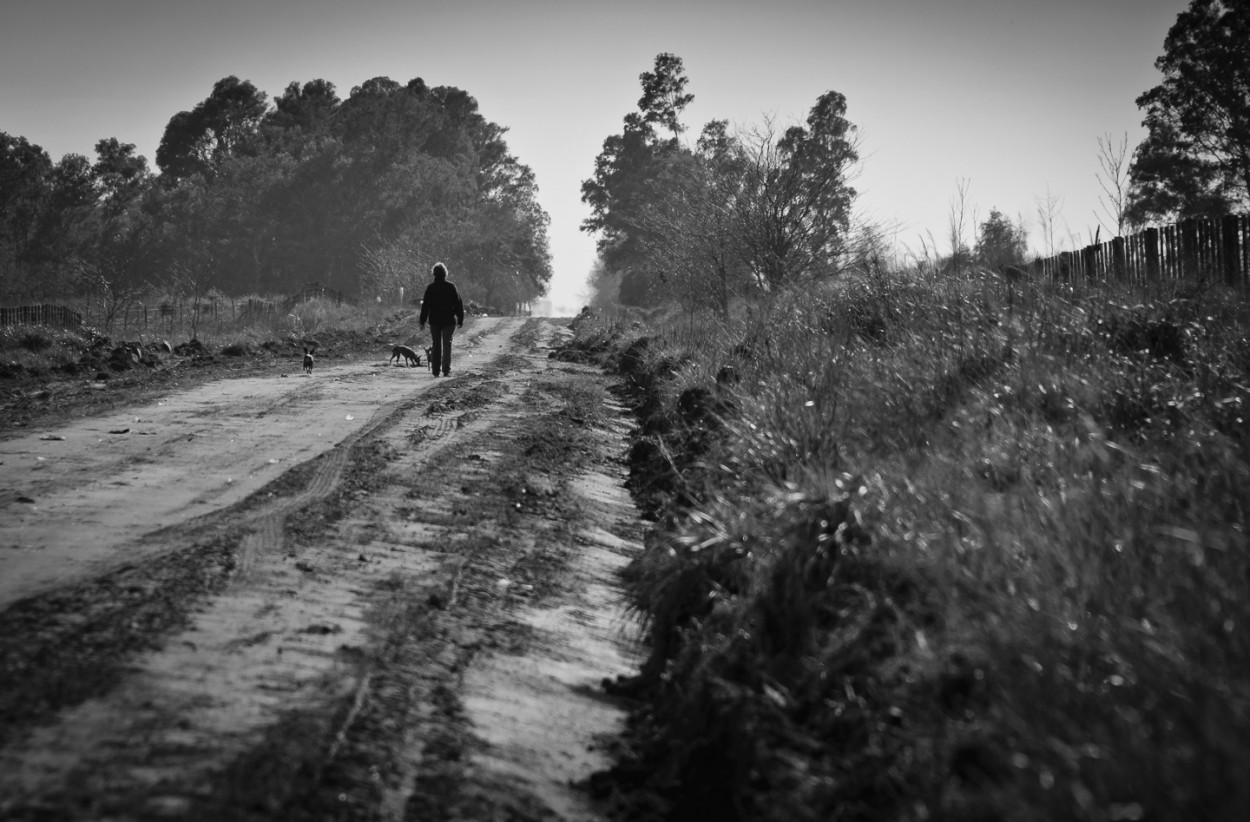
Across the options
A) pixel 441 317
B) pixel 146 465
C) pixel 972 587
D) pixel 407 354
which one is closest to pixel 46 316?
pixel 407 354

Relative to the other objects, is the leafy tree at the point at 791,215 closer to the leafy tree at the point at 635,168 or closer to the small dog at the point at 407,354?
the small dog at the point at 407,354

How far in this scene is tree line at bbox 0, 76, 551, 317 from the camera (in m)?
71.6

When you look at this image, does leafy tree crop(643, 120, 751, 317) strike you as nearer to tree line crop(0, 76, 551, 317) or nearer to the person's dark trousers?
the person's dark trousers

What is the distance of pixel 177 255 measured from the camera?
74000 mm

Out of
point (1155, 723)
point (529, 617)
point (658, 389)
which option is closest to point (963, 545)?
point (1155, 723)

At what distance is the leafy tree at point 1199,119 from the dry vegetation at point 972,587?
30.8 m

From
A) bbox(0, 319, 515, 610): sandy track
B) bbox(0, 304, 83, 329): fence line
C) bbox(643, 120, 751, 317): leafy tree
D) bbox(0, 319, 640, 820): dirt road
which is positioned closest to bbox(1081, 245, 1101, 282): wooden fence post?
bbox(0, 319, 640, 820): dirt road

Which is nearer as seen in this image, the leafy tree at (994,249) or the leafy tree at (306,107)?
the leafy tree at (994,249)

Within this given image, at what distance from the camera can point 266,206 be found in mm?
74312

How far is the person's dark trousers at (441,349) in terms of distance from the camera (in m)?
21.1

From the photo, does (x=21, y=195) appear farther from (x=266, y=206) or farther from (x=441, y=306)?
(x=441, y=306)

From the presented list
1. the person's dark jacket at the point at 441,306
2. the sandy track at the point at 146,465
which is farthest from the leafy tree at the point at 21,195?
the sandy track at the point at 146,465

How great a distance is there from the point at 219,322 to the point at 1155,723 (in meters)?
37.2

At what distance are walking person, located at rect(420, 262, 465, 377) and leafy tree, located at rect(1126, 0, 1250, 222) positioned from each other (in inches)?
1009
